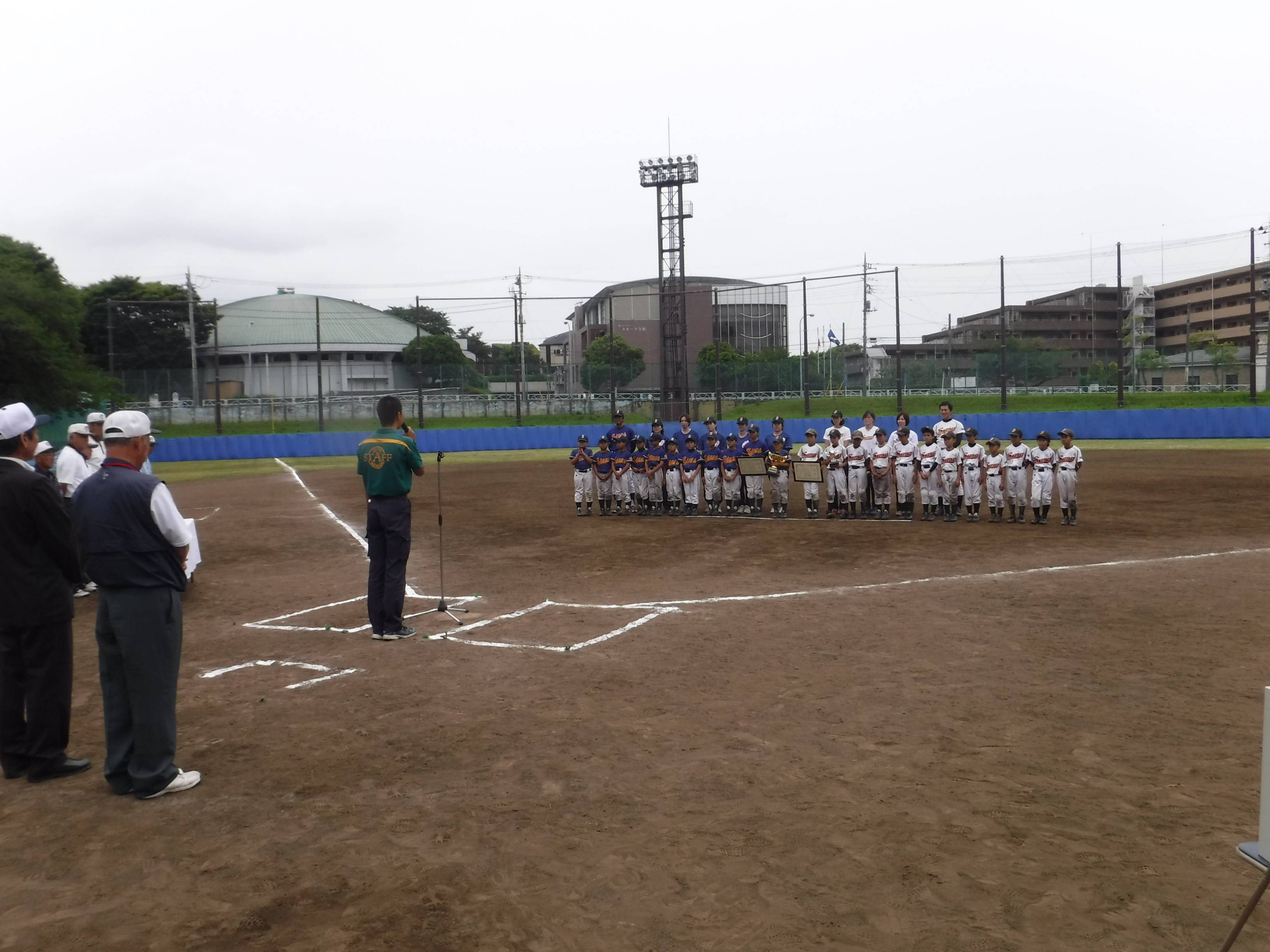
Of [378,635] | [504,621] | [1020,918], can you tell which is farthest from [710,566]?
[1020,918]

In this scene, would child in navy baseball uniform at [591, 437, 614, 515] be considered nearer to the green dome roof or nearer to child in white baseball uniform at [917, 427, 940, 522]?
child in white baseball uniform at [917, 427, 940, 522]

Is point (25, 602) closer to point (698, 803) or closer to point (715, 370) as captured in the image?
point (698, 803)

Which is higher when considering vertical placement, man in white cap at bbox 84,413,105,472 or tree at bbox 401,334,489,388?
tree at bbox 401,334,489,388

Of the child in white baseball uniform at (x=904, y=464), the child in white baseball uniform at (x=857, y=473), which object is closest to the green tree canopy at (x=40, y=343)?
the child in white baseball uniform at (x=857, y=473)

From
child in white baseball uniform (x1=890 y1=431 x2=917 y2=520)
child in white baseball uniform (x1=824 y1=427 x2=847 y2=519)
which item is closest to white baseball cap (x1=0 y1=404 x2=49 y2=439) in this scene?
child in white baseball uniform (x1=824 y1=427 x2=847 y2=519)

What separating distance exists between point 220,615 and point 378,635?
263cm

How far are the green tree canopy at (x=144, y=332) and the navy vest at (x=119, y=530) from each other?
5488cm

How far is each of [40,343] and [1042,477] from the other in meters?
39.7

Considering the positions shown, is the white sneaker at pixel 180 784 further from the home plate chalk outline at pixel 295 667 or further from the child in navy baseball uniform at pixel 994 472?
the child in navy baseball uniform at pixel 994 472

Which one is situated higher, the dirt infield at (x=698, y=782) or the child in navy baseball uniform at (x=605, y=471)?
the child in navy baseball uniform at (x=605, y=471)

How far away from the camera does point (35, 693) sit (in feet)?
18.7

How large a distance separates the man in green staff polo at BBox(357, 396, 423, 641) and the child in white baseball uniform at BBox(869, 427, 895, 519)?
11.3m

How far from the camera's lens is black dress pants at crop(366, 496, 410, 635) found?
8.94 m

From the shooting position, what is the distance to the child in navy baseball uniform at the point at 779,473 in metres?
18.5
